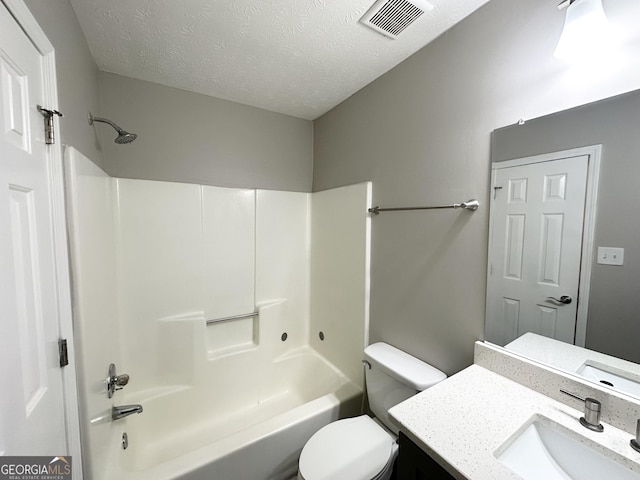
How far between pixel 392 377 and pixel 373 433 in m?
0.29

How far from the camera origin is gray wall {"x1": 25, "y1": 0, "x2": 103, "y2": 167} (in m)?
0.88

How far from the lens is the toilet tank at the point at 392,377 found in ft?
4.17

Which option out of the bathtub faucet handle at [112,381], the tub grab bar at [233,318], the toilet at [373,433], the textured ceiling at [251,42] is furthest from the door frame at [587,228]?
the bathtub faucet handle at [112,381]

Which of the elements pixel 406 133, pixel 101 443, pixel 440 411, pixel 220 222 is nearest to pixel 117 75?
pixel 220 222

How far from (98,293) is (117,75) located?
1397 millimetres

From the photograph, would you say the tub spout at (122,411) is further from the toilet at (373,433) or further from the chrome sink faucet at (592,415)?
the chrome sink faucet at (592,415)

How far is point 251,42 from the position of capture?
1.32m

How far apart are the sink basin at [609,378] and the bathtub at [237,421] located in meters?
1.21

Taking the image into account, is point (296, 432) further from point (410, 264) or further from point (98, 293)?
point (98, 293)

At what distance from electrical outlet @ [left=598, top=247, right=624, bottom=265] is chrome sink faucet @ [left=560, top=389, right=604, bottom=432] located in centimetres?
45

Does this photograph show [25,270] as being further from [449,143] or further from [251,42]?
[449,143]

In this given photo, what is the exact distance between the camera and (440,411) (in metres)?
0.85

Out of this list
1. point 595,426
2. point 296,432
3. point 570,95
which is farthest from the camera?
point 296,432

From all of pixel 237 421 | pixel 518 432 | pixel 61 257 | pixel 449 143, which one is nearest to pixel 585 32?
pixel 449 143
